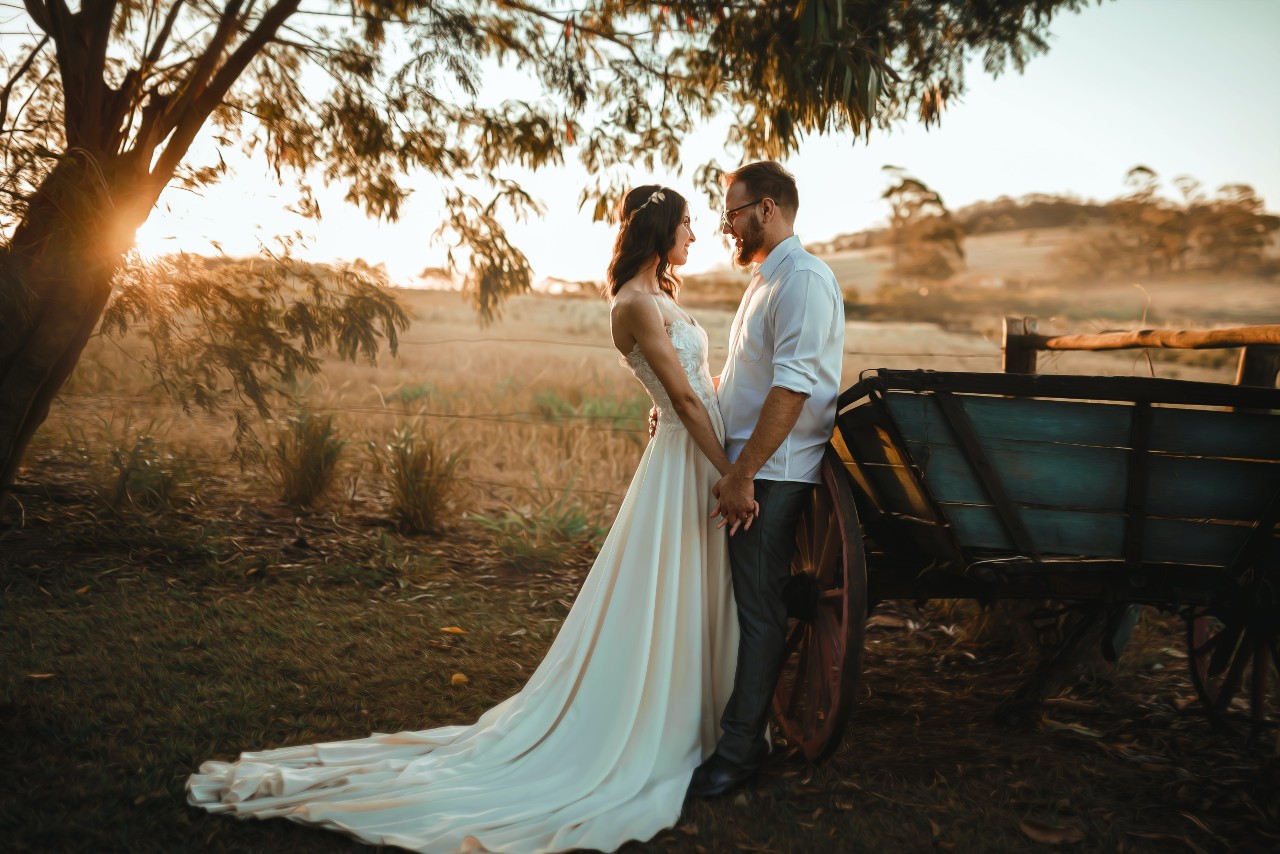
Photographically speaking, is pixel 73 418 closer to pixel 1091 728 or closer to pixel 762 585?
pixel 762 585

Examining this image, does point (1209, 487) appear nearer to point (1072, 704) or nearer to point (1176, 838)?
point (1176, 838)

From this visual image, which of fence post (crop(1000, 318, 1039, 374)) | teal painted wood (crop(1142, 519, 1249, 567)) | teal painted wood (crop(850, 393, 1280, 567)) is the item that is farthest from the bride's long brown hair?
fence post (crop(1000, 318, 1039, 374))

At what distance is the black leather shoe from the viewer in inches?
117

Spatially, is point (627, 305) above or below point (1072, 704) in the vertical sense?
above

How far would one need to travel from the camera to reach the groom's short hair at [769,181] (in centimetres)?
308

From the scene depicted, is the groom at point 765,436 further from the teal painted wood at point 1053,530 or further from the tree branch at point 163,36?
the tree branch at point 163,36

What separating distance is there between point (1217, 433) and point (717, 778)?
5.60ft

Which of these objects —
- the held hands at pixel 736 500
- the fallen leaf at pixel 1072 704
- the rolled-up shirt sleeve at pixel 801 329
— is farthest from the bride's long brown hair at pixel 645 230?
the fallen leaf at pixel 1072 704

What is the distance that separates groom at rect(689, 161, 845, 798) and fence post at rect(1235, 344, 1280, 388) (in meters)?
1.98

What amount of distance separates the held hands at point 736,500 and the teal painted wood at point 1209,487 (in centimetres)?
108

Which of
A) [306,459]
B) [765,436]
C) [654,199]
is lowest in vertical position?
[306,459]

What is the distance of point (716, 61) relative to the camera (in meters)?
5.72

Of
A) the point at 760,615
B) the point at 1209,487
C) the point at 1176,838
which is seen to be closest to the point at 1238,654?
the point at 1176,838

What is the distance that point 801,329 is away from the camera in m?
2.86
